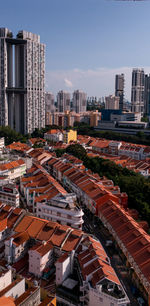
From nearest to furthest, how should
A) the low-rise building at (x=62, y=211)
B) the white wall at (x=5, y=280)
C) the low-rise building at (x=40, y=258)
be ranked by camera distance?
1. the white wall at (x=5, y=280)
2. the low-rise building at (x=40, y=258)
3. the low-rise building at (x=62, y=211)

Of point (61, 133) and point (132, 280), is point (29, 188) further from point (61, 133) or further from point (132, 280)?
point (61, 133)

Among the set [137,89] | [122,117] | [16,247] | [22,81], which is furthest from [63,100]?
[16,247]

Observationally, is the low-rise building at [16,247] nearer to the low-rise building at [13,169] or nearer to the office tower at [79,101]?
the low-rise building at [13,169]

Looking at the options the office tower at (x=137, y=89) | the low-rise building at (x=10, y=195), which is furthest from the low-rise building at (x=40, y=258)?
the office tower at (x=137, y=89)

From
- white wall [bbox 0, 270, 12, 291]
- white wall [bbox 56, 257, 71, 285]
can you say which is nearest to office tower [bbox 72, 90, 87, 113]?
white wall [bbox 56, 257, 71, 285]

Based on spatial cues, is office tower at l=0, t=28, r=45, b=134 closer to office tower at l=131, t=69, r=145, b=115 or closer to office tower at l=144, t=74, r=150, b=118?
office tower at l=131, t=69, r=145, b=115

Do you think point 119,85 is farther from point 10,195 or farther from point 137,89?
point 10,195

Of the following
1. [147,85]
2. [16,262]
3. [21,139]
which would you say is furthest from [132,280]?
[147,85]
